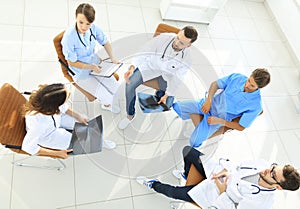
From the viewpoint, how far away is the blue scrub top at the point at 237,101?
2488 millimetres

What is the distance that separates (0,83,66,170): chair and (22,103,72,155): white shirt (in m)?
0.07

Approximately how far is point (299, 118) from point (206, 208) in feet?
7.14

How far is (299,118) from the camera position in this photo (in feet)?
12.4

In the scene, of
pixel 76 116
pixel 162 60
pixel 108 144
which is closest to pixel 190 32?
pixel 162 60

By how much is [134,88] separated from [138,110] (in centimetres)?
43

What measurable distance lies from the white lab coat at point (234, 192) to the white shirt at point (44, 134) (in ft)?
3.52

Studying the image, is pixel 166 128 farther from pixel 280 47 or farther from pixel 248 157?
pixel 280 47

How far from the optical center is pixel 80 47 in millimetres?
2461

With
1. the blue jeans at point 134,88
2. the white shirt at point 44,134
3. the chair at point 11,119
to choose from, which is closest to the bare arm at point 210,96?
the blue jeans at point 134,88

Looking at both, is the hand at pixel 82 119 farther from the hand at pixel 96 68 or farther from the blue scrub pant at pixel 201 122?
the blue scrub pant at pixel 201 122

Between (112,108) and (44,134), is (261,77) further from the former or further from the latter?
(44,134)

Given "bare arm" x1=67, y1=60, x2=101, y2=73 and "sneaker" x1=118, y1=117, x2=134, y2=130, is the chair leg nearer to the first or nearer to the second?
"sneaker" x1=118, y1=117, x2=134, y2=130

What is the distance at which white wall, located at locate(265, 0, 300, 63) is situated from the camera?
13.6 feet

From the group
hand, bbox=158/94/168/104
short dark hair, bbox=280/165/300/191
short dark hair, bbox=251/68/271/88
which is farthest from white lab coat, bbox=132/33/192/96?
short dark hair, bbox=280/165/300/191
